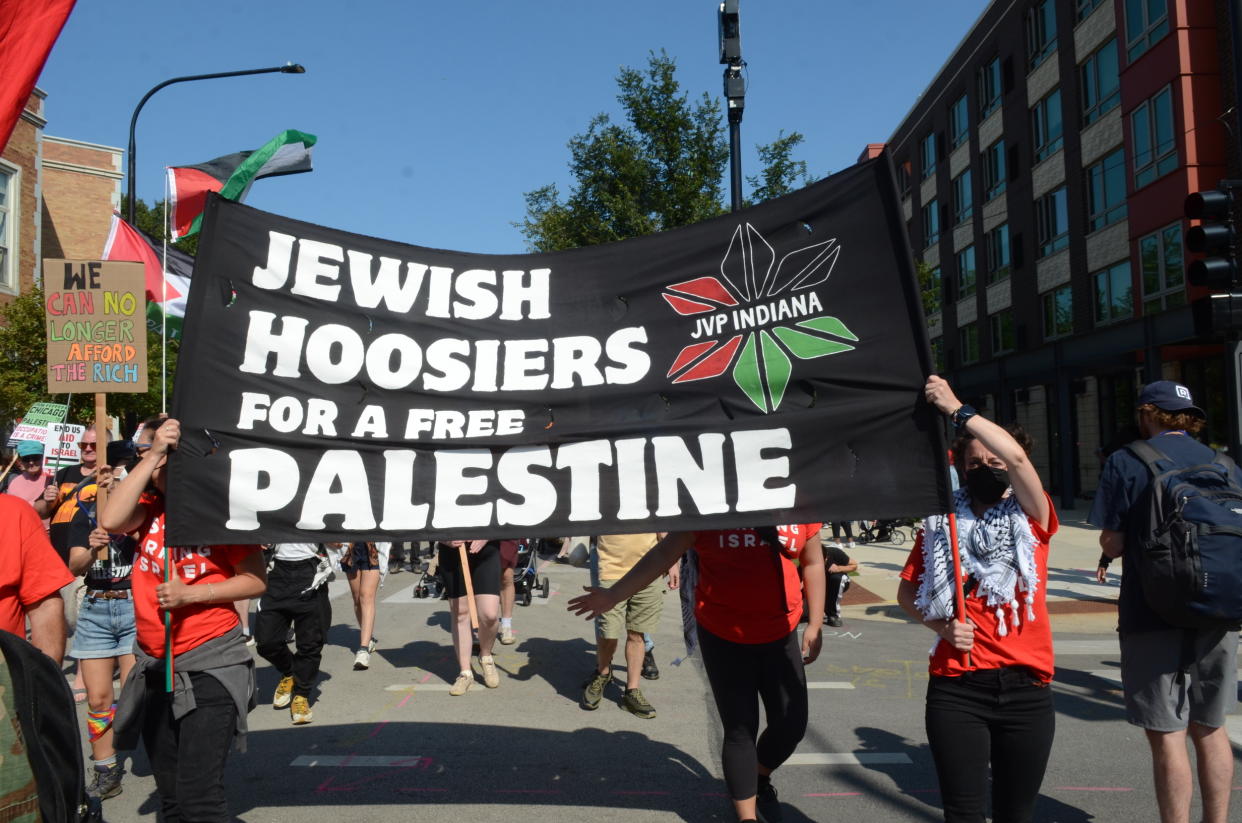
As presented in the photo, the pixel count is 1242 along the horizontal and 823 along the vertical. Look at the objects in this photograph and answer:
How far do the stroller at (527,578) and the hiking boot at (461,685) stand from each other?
4515 millimetres

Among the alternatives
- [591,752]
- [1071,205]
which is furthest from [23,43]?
[1071,205]

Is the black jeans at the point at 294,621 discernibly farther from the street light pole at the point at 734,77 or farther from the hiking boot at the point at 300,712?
the street light pole at the point at 734,77

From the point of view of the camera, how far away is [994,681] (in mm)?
3408

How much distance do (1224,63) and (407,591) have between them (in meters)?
21.0

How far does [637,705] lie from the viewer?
675 centimetres

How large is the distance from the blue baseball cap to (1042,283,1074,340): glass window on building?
2726 cm

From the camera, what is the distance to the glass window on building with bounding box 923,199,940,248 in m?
41.8

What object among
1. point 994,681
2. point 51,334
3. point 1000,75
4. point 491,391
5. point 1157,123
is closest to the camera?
point 994,681

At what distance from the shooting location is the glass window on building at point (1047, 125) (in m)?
29.8

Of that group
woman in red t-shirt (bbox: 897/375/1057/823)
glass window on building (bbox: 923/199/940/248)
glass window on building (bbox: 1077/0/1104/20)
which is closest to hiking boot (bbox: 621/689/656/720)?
woman in red t-shirt (bbox: 897/375/1057/823)

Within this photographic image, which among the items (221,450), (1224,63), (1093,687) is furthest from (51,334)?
(1224,63)

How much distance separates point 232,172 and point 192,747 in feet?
27.9

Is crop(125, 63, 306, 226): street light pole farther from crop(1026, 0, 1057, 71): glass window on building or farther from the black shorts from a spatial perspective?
crop(1026, 0, 1057, 71): glass window on building

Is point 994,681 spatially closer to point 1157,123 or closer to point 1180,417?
point 1180,417
